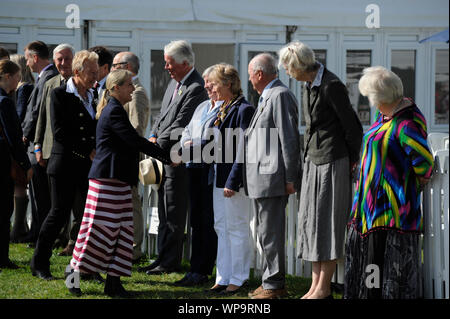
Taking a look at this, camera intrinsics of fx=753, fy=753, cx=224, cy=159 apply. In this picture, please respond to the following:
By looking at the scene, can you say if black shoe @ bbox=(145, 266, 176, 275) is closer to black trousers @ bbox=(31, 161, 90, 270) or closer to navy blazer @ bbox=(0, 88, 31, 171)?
black trousers @ bbox=(31, 161, 90, 270)

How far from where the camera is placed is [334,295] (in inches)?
219

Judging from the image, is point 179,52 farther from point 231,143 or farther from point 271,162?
point 271,162

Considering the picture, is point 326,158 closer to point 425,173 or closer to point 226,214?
point 425,173

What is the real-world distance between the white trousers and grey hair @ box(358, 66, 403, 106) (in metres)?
1.47

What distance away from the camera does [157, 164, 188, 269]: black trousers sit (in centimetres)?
646

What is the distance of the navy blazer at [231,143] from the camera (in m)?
5.64

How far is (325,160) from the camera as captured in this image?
5082mm

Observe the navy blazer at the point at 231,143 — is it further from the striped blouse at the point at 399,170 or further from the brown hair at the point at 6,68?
the brown hair at the point at 6,68

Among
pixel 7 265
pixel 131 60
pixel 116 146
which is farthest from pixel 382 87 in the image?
pixel 7 265

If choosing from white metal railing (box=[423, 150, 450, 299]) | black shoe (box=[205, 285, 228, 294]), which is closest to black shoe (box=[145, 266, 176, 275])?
black shoe (box=[205, 285, 228, 294])

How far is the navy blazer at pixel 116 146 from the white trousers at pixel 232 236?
0.71 meters

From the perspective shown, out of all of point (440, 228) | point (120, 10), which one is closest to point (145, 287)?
point (440, 228)

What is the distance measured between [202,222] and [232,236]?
19.8 inches

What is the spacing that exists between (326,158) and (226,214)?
107 cm
